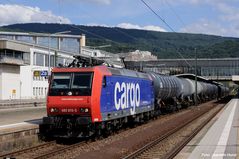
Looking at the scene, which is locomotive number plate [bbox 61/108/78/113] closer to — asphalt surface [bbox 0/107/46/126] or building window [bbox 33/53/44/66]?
asphalt surface [bbox 0/107/46/126]

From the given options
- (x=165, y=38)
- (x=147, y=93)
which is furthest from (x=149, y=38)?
(x=147, y=93)

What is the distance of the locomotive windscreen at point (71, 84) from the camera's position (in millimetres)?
18469

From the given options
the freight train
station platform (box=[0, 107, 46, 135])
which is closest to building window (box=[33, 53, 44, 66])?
station platform (box=[0, 107, 46, 135])

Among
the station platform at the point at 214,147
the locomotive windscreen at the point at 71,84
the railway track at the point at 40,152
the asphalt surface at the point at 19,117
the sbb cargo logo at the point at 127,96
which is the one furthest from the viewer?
the asphalt surface at the point at 19,117

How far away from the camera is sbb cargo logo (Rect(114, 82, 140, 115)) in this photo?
21.0m

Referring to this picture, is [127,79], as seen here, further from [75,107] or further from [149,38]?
[149,38]

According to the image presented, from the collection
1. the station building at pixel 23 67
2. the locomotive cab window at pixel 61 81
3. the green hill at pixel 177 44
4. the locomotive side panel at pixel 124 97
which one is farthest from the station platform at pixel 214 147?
the green hill at pixel 177 44

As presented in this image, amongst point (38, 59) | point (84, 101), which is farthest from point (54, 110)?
point (38, 59)

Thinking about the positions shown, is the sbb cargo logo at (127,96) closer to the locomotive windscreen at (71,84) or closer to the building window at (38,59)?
the locomotive windscreen at (71,84)

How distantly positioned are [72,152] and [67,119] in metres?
2.47

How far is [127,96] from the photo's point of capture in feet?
75.3

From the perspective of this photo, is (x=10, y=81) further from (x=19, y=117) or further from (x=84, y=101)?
(x=84, y=101)

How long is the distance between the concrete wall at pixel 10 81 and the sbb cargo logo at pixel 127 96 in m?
49.9

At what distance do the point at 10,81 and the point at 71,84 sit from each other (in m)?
56.9
